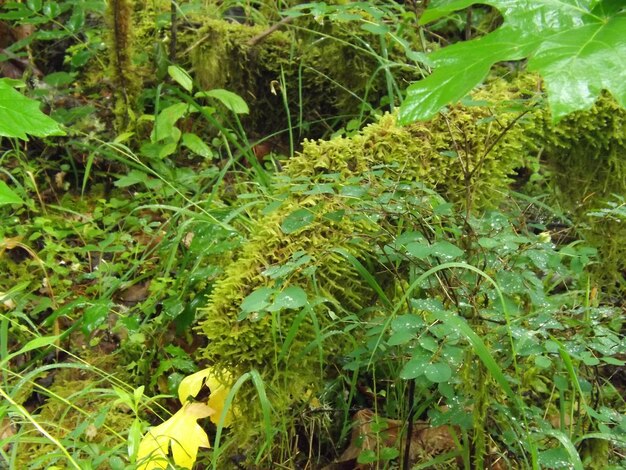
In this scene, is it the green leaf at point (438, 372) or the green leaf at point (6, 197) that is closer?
the green leaf at point (6, 197)

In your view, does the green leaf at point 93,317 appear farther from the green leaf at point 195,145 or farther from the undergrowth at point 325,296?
the green leaf at point 195,145

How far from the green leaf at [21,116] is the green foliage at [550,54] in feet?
2.83

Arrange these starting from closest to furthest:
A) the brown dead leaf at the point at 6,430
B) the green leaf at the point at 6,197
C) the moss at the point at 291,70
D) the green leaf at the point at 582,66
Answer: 1. the green leaf at the point at 582,66
2. the green leaf at the point at 6,197
3. the brown dead leaf at the point at 6,430
4. the moss at the point at 291,70

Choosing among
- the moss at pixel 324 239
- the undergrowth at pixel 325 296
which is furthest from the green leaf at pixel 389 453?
the moss at pixel 324 239

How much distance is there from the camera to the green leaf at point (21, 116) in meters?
1.52

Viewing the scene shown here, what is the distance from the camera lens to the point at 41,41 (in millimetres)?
4238

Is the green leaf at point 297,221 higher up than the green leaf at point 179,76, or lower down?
lower down

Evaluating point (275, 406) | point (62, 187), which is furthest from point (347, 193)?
point (62, 187)

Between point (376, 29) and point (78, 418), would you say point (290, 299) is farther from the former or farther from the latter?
point (376, 29)

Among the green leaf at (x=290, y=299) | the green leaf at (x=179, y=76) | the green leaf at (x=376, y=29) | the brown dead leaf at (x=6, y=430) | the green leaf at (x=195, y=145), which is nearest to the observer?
the green leaf at (x=290, y=299)

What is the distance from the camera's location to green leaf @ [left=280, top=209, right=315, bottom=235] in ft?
6.00

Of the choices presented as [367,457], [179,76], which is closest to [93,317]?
[367,457]

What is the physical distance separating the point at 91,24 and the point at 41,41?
0.35 m

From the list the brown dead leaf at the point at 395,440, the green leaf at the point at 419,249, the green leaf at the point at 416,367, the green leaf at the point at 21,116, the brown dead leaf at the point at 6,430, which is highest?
the green leaf at the point at 21,116
